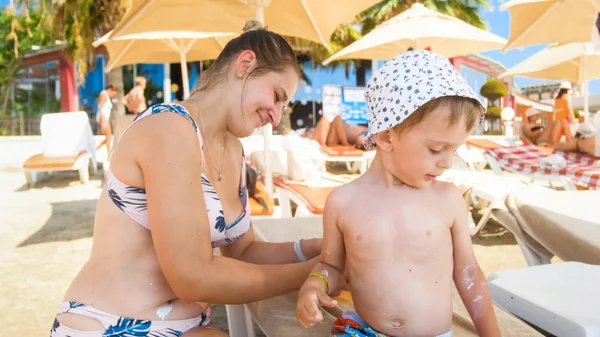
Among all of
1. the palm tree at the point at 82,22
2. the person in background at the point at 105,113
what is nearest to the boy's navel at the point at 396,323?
the person in background at the point at 105,113

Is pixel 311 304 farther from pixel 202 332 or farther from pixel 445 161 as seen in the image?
pixel 445 161

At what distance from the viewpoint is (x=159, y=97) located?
66.8 feet

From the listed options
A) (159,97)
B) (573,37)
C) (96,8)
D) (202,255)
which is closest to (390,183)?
(202,255)

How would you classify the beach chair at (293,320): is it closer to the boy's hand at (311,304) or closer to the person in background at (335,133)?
the boy's hand at (311,304)

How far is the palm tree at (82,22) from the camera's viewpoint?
14.1 m

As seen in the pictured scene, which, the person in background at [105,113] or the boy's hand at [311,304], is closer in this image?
the boy's hand at [311,304]

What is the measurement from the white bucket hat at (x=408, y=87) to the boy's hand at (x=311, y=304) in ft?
1.59

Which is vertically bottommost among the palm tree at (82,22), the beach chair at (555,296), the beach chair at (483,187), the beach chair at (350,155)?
the beach chair at (350,155)

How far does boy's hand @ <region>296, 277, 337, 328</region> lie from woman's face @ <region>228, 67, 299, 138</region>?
0.57 meters

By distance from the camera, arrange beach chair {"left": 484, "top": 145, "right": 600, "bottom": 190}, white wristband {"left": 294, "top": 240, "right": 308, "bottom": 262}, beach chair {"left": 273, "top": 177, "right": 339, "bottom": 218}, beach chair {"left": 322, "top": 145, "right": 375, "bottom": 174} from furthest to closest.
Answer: beach chair {"left": 322, "top": 145, "right": 375, "bottom": 174}, beach chair {"left": 484, "top": 145, "right": 600, "bottom": 190}, beach chair {"left": 273, "top": 177, "right": 339, "bottom": 218}, white wristband {"left": 294, "top": 240, "right": 308, "bottom": 262}

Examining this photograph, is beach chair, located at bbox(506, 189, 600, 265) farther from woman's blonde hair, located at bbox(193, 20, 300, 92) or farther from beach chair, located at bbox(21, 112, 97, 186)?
beach chair, located at bbox(21, 112, 97, 186)

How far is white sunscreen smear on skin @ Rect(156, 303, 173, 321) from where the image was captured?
144 cm

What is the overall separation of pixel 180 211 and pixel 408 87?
71cm

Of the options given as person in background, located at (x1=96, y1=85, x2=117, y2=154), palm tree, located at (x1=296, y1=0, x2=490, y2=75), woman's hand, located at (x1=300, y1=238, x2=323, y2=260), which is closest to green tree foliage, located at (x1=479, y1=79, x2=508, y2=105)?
palm tree, located at (x1=296, y1=0, x2=490, y2=75)
